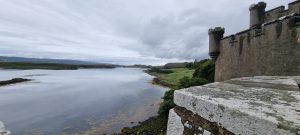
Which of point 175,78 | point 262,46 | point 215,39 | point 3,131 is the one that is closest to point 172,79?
point 175,78

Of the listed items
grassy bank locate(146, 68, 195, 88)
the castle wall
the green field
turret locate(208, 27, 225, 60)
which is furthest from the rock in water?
the green field

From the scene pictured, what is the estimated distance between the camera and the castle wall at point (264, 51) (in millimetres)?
6781

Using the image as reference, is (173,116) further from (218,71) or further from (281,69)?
(218,71)

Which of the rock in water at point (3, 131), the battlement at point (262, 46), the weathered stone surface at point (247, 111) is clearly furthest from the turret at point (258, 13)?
the rock in water at point (3, 131)

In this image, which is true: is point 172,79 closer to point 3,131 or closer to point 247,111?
point 3,131

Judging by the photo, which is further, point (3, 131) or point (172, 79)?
point (172, 79)

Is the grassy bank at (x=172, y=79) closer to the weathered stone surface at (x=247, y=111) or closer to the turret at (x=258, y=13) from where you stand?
the turret at (x=258, y=13)

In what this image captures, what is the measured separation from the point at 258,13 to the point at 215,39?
2450mm

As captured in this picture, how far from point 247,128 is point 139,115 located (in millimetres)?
25655

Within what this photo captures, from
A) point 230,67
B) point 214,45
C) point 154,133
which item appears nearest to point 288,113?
point 230,67

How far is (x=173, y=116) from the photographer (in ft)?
7.49

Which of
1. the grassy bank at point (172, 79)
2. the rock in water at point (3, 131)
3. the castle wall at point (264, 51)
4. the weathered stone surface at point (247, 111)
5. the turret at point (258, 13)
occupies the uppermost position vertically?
the turret at point (258, 13)

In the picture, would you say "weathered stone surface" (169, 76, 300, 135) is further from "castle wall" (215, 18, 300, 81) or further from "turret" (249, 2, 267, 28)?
"turret" (249, 2, 267, 28)

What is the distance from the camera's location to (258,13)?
36.4ft
